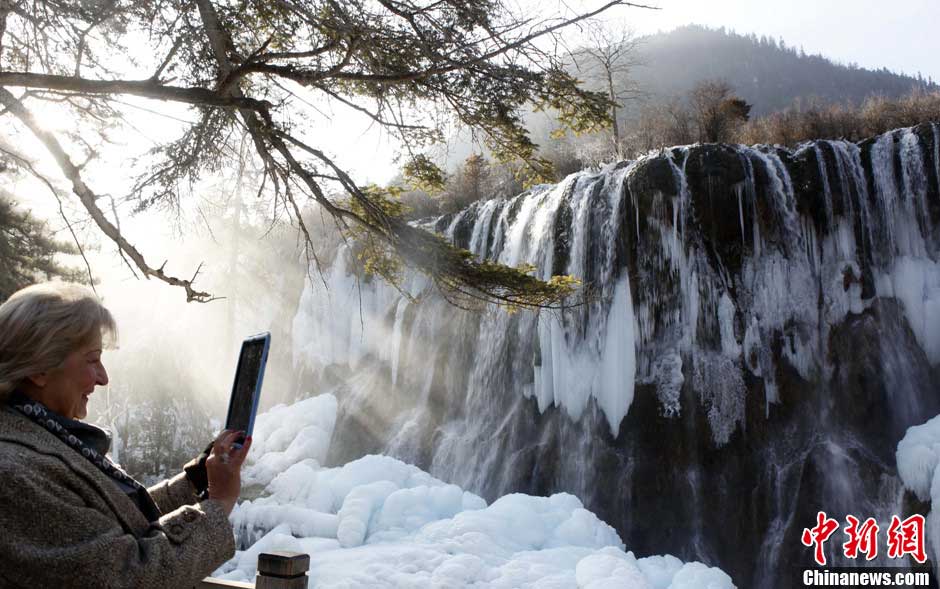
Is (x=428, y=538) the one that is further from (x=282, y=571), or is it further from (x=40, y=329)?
(x=40, y=329)

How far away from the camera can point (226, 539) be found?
5.01ft

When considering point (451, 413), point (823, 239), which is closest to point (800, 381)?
point (823, 239)

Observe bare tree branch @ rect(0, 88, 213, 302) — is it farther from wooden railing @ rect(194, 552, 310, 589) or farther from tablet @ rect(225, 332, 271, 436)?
tablet @ rect(225, 332, 271, 436)

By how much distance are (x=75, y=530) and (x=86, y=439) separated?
283 mm

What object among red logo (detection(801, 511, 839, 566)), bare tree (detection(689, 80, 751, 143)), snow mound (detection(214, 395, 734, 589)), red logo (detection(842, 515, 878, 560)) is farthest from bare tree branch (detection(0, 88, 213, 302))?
bare tree (detection(689, 80, 751, 143))

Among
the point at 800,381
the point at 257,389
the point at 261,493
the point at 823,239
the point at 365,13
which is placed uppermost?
the point at 823,239

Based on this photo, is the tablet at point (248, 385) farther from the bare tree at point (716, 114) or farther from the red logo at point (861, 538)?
the bare tree at point (716, 114)

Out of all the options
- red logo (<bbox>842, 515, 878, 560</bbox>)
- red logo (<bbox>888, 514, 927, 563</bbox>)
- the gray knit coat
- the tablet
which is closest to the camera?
the gray knit coat

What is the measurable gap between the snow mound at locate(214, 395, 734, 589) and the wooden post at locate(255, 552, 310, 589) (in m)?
3.90

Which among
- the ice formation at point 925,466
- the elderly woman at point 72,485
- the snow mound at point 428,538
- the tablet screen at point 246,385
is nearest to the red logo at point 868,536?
the ice formation at point 925,466

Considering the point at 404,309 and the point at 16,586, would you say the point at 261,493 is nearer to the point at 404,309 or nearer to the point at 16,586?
the point at 404,309

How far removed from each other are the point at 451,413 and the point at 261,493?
409 centimetres

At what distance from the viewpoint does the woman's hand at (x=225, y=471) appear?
1598 millimetres

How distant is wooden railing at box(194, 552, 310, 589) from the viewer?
2311 mm
